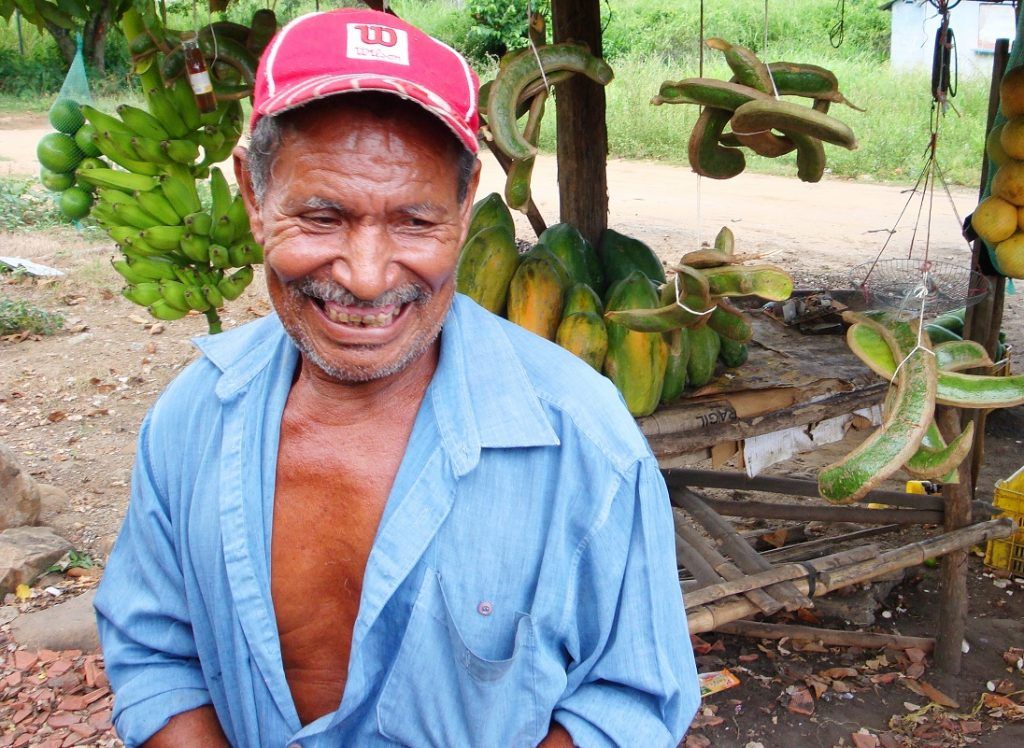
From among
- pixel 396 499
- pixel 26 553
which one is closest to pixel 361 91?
pixel 396 499

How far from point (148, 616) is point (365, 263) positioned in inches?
25.6

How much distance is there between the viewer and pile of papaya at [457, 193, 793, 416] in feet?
7.82

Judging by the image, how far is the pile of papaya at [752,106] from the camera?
2199mm

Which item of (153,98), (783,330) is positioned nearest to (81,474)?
(153,98)

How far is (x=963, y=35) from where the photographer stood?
15688mm

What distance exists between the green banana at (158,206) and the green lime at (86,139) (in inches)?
8.1

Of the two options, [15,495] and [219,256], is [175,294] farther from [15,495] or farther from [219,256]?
[15,495]

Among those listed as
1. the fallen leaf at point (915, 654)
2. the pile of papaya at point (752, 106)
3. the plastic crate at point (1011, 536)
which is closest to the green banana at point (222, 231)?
A: the pile of papaya at point (752, 106)

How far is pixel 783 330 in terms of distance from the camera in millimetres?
3342

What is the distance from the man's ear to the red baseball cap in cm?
13

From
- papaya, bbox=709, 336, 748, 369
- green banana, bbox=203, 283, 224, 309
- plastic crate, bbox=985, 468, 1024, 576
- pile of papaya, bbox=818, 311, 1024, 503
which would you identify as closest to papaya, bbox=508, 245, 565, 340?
papaya, bbox=709, 336, 748, 369

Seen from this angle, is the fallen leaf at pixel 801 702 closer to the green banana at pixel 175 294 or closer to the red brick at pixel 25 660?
the green banana at pixel 175 294

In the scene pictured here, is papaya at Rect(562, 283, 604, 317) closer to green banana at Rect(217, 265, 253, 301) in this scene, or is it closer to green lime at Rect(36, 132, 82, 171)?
green banana at Rect(217, 265, 253, 301)

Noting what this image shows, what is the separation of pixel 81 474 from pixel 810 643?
355 centimetres
